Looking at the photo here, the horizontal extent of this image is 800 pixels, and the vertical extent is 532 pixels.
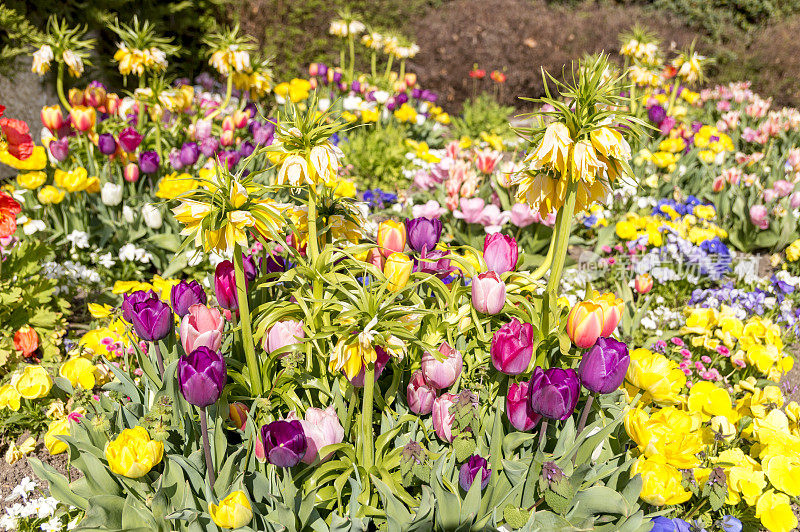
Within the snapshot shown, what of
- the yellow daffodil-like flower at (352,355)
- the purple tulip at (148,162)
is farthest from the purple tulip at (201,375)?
the purple tulip at (148,162)

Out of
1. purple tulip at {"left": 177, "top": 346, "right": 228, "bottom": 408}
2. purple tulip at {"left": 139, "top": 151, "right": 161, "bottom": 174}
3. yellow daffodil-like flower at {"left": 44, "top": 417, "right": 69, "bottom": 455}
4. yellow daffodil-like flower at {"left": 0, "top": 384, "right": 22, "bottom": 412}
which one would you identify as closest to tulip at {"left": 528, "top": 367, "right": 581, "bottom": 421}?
purple tulip at {"left": 177, "top": 346, "right": 228, "bottom": 408}

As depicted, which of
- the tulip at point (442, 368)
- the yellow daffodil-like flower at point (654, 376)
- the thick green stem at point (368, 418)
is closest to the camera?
the thick green stem at point (368, 418)

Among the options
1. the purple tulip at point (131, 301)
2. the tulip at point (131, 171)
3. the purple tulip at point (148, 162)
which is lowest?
the tulip at point (131, 171)

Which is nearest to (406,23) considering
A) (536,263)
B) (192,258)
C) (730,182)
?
(730,182)

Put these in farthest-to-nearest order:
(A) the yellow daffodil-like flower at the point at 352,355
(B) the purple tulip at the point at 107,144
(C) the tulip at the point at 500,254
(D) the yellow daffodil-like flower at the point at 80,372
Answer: (B) the purple tulip at the point at 107,144 < (D) the yellow daffodil-like flower at the point at 80,372 < (C) the tulip at the point at 500,254 < (A) the yellow daffodil-like flower at the point at 352,355

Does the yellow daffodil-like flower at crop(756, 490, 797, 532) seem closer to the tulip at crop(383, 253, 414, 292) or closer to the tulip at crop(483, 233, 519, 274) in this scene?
the tulip at crop(483, 233, 519, 274)

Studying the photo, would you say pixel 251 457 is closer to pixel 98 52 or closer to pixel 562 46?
pixel 98 52

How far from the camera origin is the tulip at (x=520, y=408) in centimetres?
138

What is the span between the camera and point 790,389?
2.67 meters

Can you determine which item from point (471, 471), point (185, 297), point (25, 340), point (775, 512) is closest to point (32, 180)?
point (25, 340)

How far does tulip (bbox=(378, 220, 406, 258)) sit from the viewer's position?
1697 millimetres

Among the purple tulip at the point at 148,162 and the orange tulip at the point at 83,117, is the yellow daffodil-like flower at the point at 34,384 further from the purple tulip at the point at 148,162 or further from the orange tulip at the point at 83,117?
the orange tulip at the point at 83,117

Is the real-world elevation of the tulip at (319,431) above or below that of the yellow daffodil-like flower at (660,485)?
above

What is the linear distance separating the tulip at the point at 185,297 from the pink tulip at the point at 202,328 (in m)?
0.16
